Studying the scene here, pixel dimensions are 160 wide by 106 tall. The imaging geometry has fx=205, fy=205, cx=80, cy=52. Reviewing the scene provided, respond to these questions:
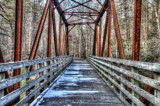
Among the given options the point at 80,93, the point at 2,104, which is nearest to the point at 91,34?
the point at 80,93

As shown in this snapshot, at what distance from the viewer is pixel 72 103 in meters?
4.40

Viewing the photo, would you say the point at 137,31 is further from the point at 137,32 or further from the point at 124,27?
the point at 124,27

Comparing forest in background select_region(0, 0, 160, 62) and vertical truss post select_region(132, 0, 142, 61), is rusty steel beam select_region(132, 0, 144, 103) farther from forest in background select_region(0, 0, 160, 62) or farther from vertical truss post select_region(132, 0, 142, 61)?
forest in background select_region(0, 0, 160, 62)

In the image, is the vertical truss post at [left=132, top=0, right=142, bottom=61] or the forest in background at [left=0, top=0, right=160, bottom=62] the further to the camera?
the forest in background at [left=0, top=0, right=160, bottom=62]

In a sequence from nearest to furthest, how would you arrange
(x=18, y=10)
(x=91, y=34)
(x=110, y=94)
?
(x=18, y=10) < (x=110, y=94) < (x=91, y=34)

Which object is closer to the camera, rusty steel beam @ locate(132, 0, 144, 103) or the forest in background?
rusty steel beam @ locate(132, 0, 144, 103)

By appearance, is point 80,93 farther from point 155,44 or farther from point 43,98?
point 155,44

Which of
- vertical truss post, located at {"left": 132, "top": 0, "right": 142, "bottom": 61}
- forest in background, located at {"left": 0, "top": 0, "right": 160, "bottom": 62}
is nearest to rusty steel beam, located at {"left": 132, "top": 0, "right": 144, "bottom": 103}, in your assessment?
vertical truss post, located at {"left": 132, "top": 0, "right": 142, "bottom": 61}

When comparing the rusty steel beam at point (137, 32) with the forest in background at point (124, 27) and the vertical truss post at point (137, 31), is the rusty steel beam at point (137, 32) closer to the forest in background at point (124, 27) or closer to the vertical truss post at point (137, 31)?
the vertical truss post at point (137, 31)

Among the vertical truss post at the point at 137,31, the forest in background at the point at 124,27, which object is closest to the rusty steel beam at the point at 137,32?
the vertical truss post at the point at 137,31

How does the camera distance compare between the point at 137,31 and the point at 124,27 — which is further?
the point at 124,27

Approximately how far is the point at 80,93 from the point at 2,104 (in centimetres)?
303

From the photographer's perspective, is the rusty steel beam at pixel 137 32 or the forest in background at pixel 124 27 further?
the forest in background at pixel 124 27

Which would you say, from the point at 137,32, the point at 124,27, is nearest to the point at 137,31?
the point at 137,32
